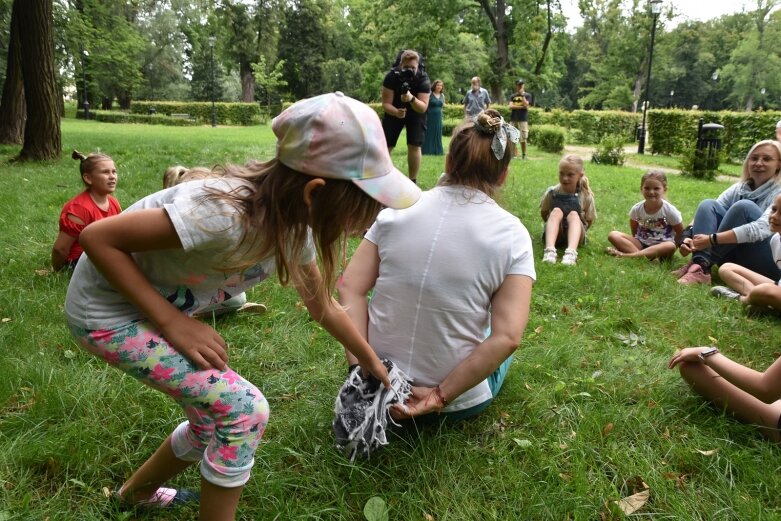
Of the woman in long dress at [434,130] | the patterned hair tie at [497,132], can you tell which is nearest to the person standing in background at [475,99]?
the woman in long dress at [434,130]

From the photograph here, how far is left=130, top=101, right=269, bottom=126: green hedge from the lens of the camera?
31.9 meters

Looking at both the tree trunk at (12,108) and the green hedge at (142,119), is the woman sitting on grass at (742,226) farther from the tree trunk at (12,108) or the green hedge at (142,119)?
the green hedge at (142,119)

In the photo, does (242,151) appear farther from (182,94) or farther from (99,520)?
(182,94)

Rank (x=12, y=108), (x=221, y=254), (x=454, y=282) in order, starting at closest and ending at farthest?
1. (x=221, y=254)
2. (x=454, y=282)
3. (x=12, y=108)

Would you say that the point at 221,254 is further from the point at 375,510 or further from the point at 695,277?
the point at 695,277

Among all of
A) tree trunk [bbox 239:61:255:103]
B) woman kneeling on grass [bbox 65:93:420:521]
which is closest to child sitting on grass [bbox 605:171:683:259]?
woman kneeling on grass [bbox 65:93:420:521]

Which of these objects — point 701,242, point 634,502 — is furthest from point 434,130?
point 634,502

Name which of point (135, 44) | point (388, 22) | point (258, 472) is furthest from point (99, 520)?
point (388, 22)

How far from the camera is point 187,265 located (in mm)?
1420

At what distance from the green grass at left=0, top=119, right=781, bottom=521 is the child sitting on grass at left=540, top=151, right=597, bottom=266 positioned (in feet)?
4.60

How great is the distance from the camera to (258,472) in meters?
1.95

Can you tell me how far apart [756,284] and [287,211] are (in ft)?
12.0

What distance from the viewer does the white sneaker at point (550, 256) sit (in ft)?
15.1

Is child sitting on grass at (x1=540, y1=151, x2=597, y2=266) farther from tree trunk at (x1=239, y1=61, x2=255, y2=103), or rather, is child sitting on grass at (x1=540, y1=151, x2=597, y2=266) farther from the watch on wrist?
tree trunk at (x1=239, y1=61, x2=255, y2=103)
